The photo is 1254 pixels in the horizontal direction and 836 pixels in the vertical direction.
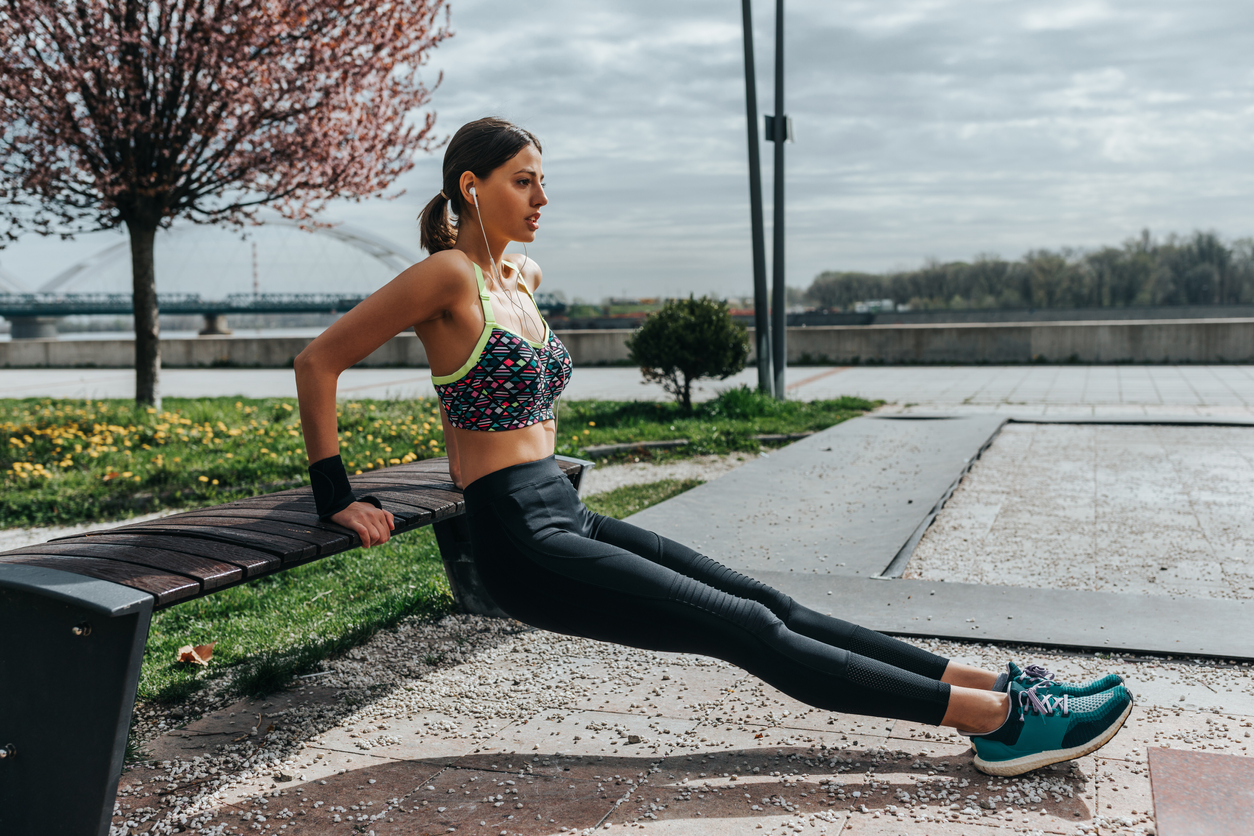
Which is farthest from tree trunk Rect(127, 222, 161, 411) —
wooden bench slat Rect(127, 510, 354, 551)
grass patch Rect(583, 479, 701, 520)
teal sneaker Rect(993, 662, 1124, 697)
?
teal sneaker Rect(993, 662, 1124, 697)

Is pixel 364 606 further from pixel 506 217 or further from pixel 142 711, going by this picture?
pixel 506 217

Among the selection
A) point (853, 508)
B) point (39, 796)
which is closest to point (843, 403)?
point (853, 508)

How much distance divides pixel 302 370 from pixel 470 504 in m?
0.53

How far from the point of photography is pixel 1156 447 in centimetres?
803

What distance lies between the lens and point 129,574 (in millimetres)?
2072

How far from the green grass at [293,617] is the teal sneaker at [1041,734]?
7.22ft

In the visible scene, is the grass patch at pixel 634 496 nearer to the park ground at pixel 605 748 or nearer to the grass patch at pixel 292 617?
the grass patch at pixel 292 617

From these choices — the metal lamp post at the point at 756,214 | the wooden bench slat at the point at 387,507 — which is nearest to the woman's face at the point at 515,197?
the wooden bench slat at the point at 387,507

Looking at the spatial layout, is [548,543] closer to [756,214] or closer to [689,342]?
[689,342]

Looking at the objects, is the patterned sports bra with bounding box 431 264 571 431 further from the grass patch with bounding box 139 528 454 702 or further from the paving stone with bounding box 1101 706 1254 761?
the paving stone with bounding box 1101 706 1254 761

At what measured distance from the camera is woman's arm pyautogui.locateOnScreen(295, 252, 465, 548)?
2.32m

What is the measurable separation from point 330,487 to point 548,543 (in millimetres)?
612

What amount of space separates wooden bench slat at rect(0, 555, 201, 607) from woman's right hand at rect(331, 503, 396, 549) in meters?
0.48

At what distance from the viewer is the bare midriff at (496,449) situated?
242 cm
